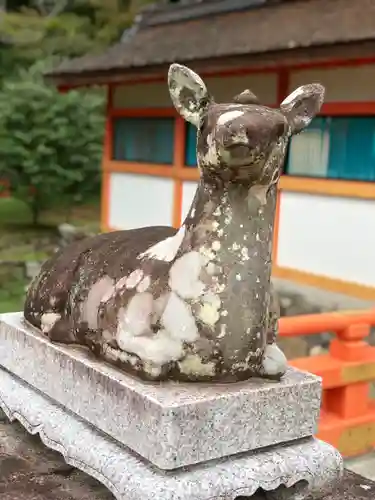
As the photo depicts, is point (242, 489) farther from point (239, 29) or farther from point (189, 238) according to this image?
point (239, 29)

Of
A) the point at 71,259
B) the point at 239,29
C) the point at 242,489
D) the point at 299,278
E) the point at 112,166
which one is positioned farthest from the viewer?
the point at 112,166

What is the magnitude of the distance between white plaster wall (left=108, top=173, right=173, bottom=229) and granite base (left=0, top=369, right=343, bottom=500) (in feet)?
17.9

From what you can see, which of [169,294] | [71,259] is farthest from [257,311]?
[71,259]

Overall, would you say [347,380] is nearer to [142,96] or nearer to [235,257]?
[235,257]

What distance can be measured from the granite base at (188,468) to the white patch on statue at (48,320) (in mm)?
243

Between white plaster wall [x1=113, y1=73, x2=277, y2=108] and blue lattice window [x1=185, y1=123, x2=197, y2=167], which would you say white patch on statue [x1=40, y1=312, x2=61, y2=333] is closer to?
white plaster wall [x1=113, y1=73, x2=277, y2=108]

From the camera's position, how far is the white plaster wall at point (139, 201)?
305 inches

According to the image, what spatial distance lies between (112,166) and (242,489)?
712 centimetres

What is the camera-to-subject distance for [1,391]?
258cm

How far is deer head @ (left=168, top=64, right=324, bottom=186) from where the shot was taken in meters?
1.77

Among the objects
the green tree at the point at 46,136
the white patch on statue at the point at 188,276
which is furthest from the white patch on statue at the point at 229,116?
the green tree at the point at 46,136

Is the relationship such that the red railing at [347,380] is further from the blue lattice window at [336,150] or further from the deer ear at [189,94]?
the blue lattice window at [336,150]

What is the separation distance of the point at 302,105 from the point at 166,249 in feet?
1.93

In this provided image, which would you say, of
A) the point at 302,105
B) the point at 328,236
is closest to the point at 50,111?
the point at 328,236
